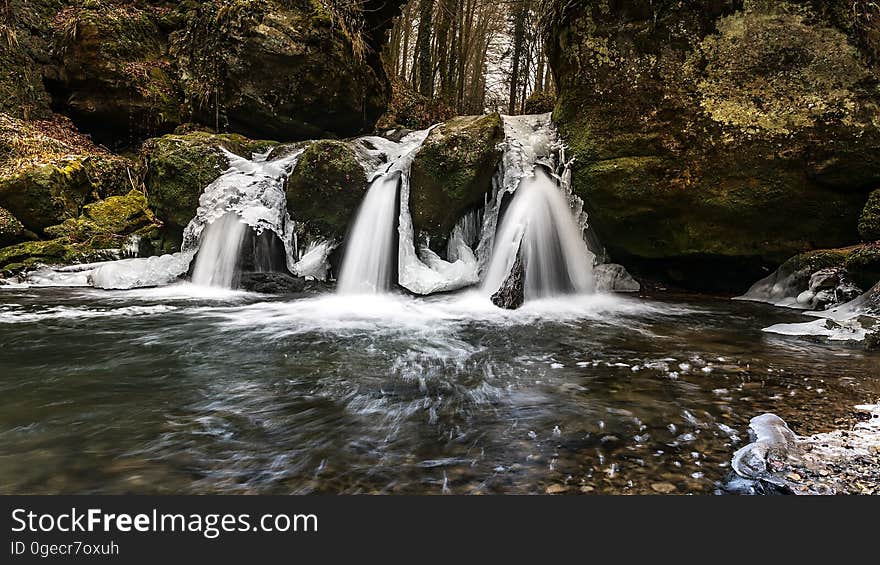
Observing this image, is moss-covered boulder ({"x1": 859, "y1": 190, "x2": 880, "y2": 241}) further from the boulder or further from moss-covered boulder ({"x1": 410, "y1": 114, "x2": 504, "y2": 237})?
the boulder

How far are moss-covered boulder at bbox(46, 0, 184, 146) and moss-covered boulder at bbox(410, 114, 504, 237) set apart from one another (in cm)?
758

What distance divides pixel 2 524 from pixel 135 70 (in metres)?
13.1

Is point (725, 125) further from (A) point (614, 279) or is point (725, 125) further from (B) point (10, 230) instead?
(B) point (10, 230)

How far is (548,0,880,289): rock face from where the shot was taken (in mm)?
6492

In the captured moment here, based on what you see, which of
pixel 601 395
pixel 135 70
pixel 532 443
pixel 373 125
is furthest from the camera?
pixel 373 125

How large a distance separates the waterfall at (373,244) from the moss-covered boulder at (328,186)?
0.85 feet

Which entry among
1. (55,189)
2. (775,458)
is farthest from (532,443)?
(55,189)

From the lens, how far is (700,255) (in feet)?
24.8

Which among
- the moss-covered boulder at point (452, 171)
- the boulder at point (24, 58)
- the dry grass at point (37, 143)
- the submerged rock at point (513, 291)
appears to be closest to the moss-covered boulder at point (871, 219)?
the submerged rock at point (513, 291)

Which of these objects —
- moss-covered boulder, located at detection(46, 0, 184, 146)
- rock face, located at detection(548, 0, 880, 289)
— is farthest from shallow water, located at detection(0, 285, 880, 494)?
moss-covered boulder, located at detection(46, 0, 184, 146)

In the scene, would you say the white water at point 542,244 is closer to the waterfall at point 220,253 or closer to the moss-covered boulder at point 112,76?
the waterfall at point 220,253

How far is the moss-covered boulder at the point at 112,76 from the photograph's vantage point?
11.5 meters

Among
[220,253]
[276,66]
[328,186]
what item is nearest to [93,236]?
[220,253]

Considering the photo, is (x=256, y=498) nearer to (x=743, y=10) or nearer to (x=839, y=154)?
(x=839, y=154)
